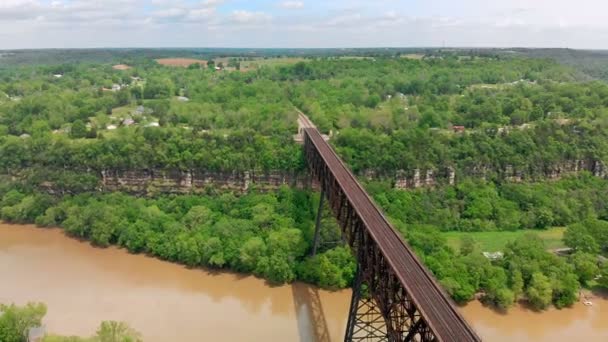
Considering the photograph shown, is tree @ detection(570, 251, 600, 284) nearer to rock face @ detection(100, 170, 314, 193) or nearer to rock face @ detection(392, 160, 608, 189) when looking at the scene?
rock face @ detection(392, 160, 608, 189)

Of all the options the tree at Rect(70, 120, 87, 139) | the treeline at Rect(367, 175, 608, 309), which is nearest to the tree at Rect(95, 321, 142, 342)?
the treeline at Rect(367, 175, 608, 309)

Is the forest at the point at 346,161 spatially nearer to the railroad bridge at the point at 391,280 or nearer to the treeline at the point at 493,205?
the treeline at the point at 493,205

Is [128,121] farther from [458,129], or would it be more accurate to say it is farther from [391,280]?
[391,280]

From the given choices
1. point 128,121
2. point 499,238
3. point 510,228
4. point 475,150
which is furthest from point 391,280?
point 128,121

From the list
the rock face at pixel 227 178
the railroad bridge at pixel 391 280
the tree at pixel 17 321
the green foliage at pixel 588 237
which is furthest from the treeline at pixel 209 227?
the green foliage at pixel 588 237

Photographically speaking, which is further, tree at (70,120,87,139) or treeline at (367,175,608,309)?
tree at (70,120,87,139)

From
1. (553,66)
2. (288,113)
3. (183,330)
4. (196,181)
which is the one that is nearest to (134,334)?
(183,330)
